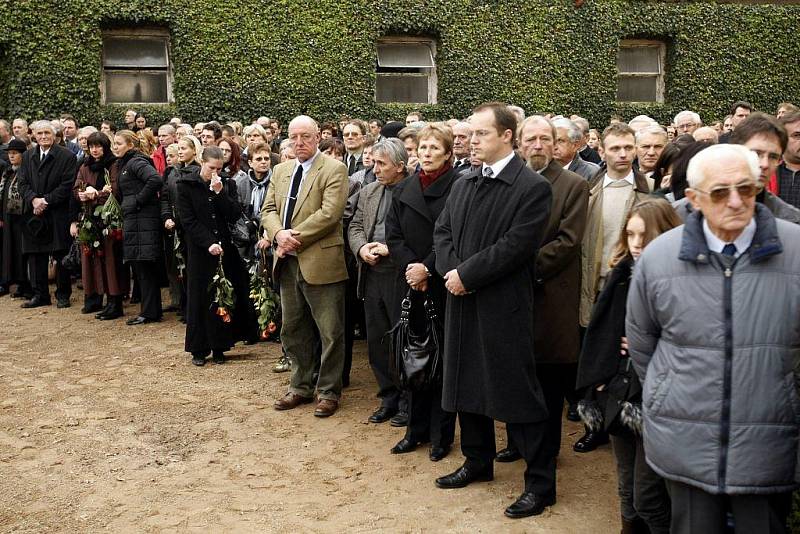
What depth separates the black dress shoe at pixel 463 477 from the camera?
529cm

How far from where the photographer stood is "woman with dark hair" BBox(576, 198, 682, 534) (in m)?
3.90

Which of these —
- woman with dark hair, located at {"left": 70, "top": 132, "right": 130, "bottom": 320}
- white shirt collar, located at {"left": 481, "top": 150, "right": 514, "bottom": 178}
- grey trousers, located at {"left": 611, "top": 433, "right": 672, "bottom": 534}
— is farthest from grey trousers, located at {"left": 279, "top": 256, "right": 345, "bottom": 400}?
woman with dark hair, located at {"left": 70, "top": 132, "right": 130, "bottom": 320}

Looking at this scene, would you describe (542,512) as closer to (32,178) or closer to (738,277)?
(738,277)

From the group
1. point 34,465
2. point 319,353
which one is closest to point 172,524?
point 34,465

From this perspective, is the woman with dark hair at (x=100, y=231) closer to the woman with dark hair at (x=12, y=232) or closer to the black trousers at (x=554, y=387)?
the woman with dark hair at (x=12, y=232)

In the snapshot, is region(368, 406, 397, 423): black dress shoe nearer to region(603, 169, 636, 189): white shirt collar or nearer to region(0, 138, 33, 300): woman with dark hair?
region(603, 169, 636, 189): white shirt collar

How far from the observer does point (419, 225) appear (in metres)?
5.74

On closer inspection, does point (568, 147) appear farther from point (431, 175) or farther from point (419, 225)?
point (419, 225)

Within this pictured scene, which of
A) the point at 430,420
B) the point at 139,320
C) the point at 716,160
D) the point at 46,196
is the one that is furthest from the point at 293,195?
the point at 46,196

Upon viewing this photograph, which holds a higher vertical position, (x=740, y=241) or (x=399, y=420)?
(x=740, y=241)

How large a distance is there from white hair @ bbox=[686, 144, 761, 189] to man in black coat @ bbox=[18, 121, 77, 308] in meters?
9.09

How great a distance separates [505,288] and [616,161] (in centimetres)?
134

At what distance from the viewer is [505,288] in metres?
4.90

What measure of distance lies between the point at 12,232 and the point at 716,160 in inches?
404
